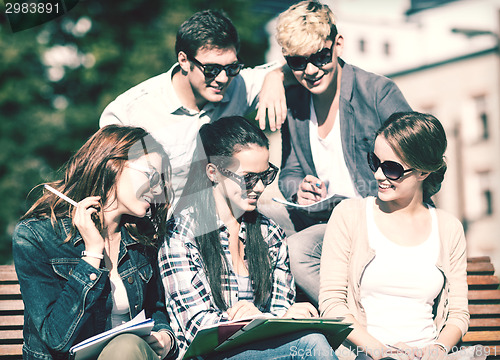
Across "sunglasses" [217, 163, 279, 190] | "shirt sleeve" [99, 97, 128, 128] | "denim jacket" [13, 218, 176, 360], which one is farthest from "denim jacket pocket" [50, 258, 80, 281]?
"shirt sleeve" [99, 97, 128, 128]

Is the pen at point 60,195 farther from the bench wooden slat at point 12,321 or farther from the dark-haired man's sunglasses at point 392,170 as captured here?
the dark-haired man's sunglasses at point 392,170

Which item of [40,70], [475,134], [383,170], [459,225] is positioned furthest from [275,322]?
[475,134]

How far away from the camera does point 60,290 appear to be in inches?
126

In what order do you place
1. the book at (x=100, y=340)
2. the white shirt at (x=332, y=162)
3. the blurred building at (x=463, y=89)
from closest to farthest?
the book at (x=100, y=340)
the white shirt at (x=332, y=162)
the blurred building at (x=463, y=89)

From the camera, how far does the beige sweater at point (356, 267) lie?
355 cm

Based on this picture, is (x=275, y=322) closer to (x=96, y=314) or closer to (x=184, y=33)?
(x=96, y=314)

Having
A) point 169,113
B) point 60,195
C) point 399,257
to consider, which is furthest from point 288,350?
point 169,113

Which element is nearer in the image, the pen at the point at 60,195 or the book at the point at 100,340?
the book at the point at 100,340

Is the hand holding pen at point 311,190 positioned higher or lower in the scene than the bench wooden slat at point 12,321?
higher

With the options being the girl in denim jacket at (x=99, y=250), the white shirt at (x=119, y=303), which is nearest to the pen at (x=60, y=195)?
the girl in denim jacket at (x=99, y=250)

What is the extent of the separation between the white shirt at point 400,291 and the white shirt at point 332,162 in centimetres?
79

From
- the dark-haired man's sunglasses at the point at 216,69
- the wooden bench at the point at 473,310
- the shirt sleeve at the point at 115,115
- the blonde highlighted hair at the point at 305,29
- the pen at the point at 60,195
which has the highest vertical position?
the blonde highlighted hair at the point at 305,29

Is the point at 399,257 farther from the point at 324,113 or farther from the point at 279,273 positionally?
the point at 324,113

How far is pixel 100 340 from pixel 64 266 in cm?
50
